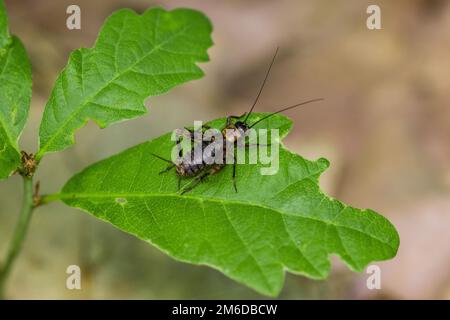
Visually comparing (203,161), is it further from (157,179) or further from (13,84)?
(13,84)

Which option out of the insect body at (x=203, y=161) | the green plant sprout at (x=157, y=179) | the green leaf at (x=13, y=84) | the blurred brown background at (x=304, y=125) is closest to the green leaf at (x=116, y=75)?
the green plant sprout at (x=157, y=179)

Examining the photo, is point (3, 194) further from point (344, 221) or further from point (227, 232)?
point (344, 221)

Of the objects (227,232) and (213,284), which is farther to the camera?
(213,284)

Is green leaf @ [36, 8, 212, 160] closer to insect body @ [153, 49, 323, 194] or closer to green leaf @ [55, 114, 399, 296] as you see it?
green leaf @ [55, 114, 399, 296]

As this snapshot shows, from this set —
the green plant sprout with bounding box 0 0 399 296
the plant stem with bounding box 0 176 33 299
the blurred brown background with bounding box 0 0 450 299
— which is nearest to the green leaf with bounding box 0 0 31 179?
the green plant sprout with bounding box 0 0 399 296

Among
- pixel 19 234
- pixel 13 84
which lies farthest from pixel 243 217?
pixel 13 84

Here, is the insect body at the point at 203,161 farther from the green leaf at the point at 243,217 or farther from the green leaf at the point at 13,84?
the green leaf at the point at 13,84
